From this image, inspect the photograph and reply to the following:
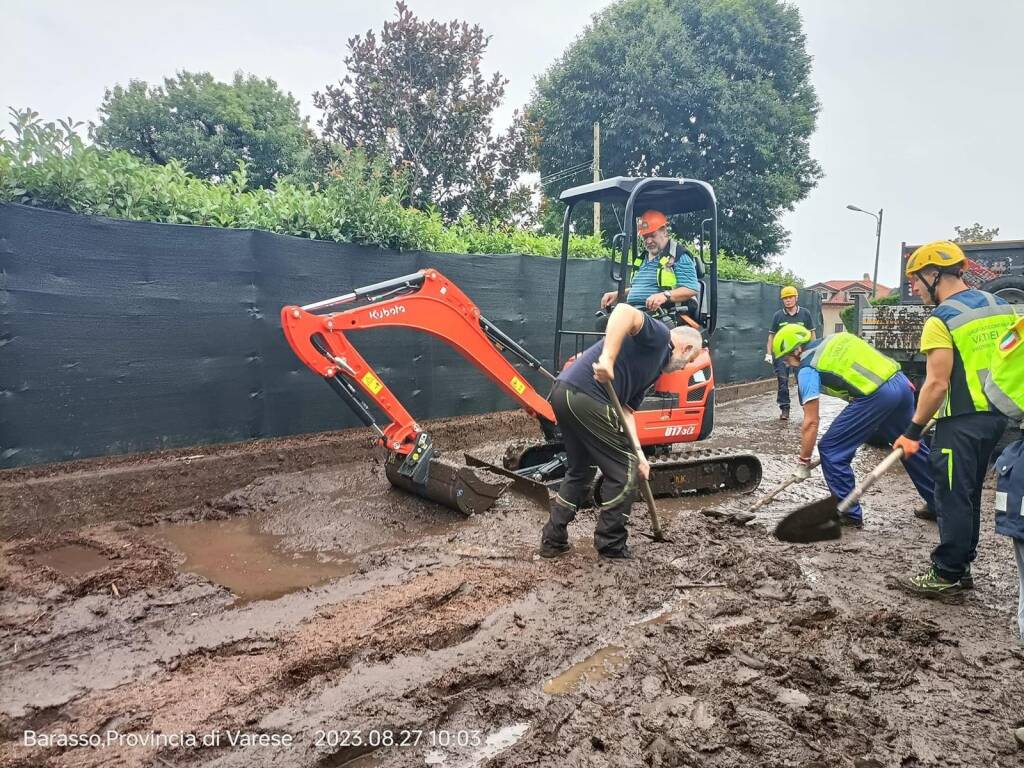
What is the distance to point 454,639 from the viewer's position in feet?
9.78

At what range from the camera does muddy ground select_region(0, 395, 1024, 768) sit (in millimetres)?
2285

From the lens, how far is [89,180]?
15.9ft

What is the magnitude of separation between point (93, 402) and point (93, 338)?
483mm

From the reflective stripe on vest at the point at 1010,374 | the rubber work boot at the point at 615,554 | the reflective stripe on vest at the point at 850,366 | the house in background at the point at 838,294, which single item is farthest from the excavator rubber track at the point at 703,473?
the house in background at the point at 838,294

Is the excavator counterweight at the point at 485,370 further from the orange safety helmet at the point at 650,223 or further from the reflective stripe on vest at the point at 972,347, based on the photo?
the reflective stripe on vest at the point at 972,347

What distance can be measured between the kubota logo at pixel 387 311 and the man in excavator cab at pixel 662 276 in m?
1.79

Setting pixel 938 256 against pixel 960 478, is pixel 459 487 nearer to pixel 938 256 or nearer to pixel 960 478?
pixel 960 478

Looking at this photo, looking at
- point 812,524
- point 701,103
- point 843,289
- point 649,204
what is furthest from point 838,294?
point 812,524

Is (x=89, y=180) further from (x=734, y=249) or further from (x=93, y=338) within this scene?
(x=734, y=249)

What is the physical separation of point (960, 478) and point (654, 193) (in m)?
3.41

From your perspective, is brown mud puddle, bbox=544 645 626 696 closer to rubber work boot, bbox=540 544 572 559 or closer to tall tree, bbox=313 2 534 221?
rubber work boot, bbox=540 544 572 559

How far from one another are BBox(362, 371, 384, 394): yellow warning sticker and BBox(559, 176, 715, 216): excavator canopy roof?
2290 mm

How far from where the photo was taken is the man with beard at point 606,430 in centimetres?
393

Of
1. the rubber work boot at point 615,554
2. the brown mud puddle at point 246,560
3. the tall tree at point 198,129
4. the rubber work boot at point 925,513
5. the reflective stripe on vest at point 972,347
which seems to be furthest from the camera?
the tall tree at point 198,129
